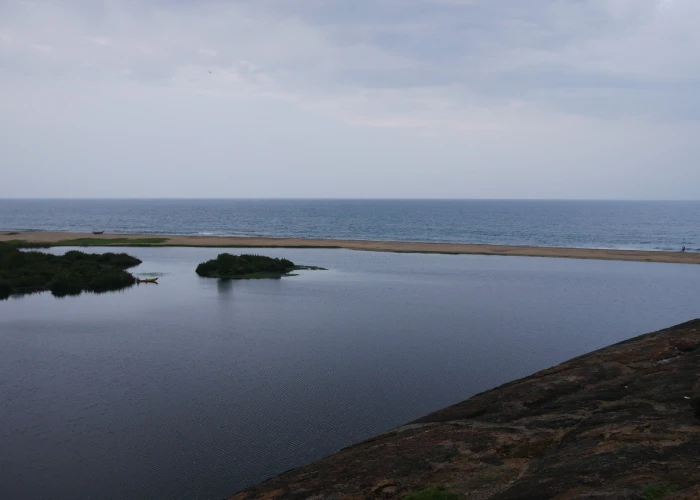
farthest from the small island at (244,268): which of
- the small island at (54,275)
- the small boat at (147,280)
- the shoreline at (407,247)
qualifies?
the shoreline at (407,247)

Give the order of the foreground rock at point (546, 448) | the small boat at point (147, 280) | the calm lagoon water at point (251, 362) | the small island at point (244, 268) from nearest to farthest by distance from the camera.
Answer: the foreground rock at point (546, 448), the calm lagoon water at point (251, 362), the small boat at point (147, 280), the small island at point (244, 268)

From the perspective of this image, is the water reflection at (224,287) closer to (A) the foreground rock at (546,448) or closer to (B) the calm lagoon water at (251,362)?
(B) the calm lagoon water at (251,362)

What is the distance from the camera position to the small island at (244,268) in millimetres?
59719

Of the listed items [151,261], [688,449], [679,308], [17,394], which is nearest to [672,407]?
[688,449]

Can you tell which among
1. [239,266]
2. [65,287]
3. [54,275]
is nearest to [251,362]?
[65,287]

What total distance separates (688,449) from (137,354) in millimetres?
25553

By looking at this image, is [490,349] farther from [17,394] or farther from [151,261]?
[151,261]

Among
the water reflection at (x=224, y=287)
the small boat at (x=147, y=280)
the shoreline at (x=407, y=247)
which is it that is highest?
the shoreline at (x=407, y=247)

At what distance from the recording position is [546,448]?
14.4 m

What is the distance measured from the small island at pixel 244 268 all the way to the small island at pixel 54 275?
8109 mm

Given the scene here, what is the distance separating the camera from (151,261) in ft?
237

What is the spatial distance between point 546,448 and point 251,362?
56.8 ft

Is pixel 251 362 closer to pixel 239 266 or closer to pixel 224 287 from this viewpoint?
pixel 224 287

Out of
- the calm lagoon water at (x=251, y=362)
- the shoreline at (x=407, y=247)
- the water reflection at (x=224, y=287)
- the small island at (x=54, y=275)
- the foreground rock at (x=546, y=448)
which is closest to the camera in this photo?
the foreground rock at (x=546, y=448)
